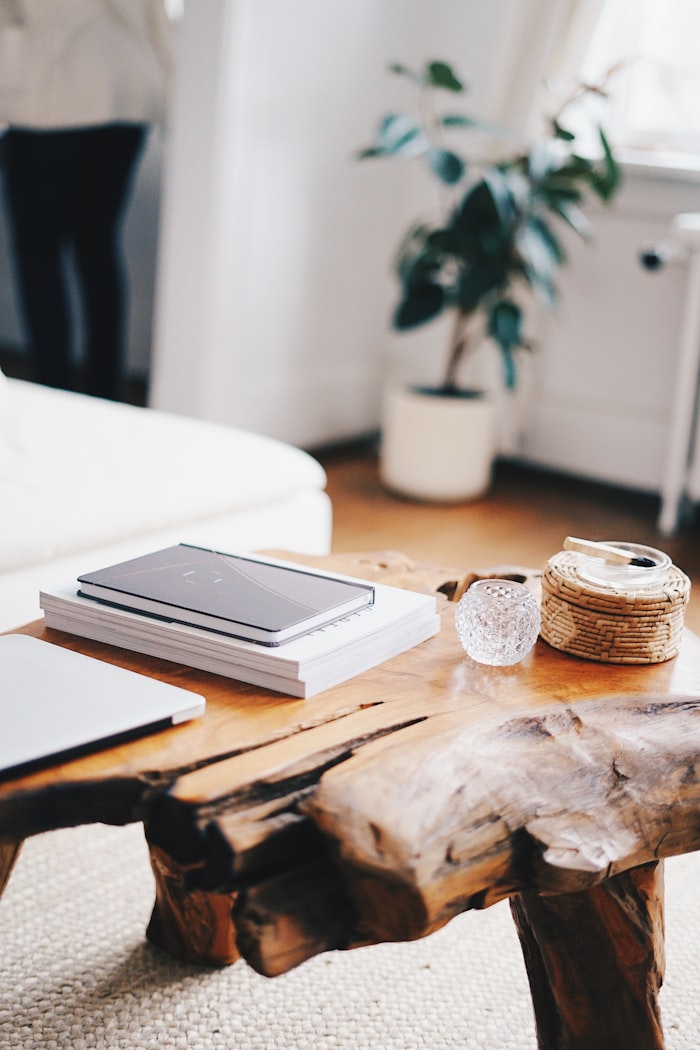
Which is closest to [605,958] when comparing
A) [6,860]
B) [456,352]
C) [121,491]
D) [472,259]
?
[6,860]

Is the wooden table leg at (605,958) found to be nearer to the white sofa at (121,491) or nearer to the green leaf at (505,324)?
the white sofa at (121,491)

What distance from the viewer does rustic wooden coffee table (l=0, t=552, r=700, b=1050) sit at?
0.69m

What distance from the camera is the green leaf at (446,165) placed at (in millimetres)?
2699

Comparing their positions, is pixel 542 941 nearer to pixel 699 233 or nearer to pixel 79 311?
pixel 699 233

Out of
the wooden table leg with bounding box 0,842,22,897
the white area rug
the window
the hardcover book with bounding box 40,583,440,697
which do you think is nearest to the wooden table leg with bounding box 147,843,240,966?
the white area rug

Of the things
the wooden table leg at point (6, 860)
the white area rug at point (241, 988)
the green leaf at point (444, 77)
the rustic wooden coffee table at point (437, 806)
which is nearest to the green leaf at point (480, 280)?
the green leaf at point (444, 77)

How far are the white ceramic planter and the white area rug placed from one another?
1.79 metres

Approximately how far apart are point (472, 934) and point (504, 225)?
1.90 meters

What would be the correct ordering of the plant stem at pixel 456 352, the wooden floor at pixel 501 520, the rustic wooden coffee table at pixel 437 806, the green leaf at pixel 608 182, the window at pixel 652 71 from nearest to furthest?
the rustic wooden coffee table at pixel 437 806
the wooden floor at pixel 501 520
the green leaf at pixel 608 182
the plant stem at pixel 456 352
the window at pixel 652 71

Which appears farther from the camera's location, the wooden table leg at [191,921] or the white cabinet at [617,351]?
the white cabinet at [617,351]

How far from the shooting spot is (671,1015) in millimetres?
1095

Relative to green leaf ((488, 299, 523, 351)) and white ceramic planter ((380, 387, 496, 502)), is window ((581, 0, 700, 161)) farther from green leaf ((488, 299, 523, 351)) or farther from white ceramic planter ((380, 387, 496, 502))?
white ceramic planter ((380, 387, 496, 502))

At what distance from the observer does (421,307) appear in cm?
284

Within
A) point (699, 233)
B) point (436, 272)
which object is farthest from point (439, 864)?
point (436, 272)
